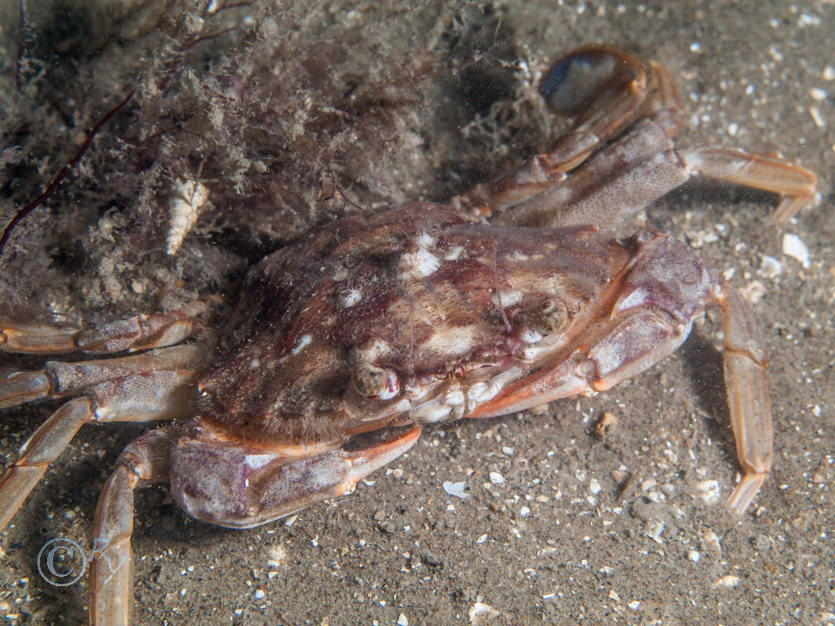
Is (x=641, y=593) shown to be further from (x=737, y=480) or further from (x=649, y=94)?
(x=649, y=94)

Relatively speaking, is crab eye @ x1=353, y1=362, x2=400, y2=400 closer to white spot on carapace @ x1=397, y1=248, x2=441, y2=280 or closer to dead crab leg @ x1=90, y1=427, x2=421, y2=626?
dead crab leg @ x1=90, y1=427, x2=421, y2=626

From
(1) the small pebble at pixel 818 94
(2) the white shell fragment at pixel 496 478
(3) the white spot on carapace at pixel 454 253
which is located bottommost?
(2) the white shell fragment at pixel 496 478

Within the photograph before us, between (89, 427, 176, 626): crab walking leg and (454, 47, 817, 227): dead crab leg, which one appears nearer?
(89, 427, 176, 626): crab walking leg

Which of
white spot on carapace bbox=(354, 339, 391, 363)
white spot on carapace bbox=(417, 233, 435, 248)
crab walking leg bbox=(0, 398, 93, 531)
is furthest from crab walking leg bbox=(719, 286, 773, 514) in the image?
crab walking leg bbox=(0, 398, 93, 531)

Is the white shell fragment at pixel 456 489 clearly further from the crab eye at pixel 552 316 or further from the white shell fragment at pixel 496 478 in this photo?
the crab eye at pixel 552 316

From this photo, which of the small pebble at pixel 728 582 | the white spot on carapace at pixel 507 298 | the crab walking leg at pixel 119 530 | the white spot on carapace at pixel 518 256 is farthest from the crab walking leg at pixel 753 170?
the crab walking leg at pixel 119 530

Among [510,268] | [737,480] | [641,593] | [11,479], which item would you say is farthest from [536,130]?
[11,479]
